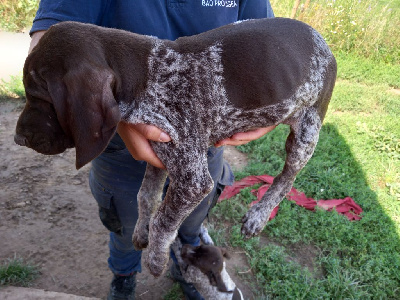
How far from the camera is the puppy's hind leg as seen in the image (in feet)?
10.2

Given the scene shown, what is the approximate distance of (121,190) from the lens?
3336 millimetres

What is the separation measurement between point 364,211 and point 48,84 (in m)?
5.00

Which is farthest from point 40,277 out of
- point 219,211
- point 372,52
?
point 372,52

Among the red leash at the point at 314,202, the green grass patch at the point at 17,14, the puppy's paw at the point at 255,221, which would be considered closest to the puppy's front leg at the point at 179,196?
the puppy's paw at the point at 255,221

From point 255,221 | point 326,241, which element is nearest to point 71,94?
point 255,221

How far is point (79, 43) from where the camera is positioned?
6.98ft

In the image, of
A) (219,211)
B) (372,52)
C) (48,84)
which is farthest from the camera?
(372,52)

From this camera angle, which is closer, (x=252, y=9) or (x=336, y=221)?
(x=252, y=9)

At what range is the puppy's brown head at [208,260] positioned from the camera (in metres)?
3.83

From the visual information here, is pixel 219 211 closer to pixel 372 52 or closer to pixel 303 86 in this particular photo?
pixel 303 86

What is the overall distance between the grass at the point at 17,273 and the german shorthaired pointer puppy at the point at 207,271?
1646 mm

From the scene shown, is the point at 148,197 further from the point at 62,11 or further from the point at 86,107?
the point at 62,11

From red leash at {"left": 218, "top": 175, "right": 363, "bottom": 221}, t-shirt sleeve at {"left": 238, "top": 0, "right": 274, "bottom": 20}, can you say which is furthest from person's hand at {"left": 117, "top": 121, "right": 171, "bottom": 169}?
red leash at {"left": 218, "top": 175, "right": 363, "bottom": 221}

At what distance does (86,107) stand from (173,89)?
0.58 meters
